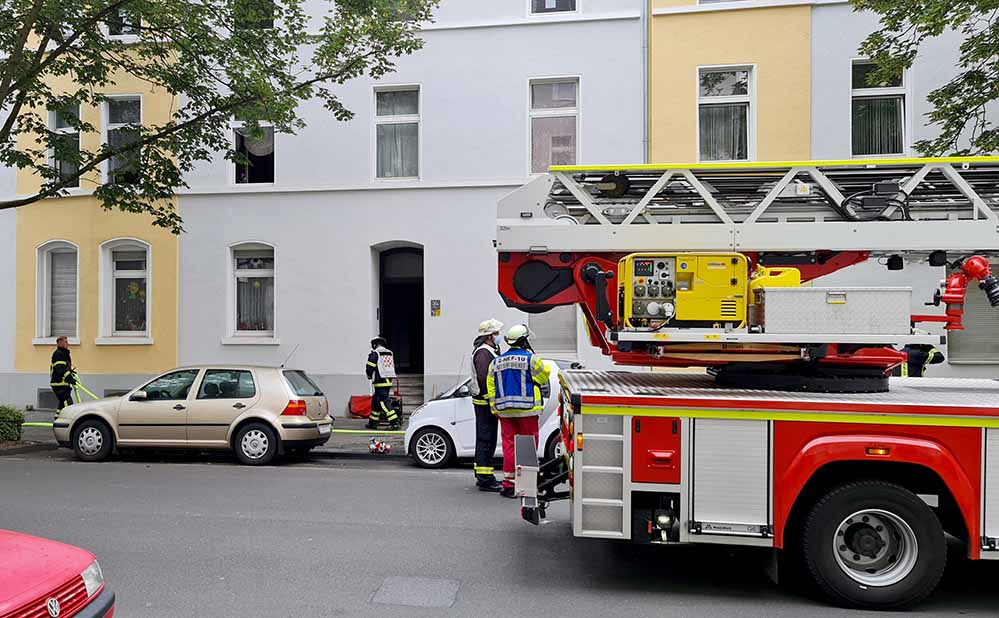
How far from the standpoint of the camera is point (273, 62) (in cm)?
1241

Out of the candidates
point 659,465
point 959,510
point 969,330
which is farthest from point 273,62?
point 969,330

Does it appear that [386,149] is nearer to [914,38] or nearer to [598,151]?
[598,151]

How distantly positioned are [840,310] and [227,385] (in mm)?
8669

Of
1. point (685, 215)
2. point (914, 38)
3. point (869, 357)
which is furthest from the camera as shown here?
point (914, 38)

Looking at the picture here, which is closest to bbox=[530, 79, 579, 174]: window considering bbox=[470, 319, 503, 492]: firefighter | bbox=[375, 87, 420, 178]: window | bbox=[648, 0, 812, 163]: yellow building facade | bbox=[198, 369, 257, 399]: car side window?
bbox=[648, 0, 812, 163]: yellow building facade

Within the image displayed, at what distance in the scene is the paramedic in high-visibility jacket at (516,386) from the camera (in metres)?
8.16

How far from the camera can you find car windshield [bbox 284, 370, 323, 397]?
11.6 m

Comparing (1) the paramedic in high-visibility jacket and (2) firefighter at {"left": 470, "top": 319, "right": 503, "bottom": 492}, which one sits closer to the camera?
(1) the paramedic in high-visibility jacket

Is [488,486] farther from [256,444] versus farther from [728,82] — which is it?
[728,82]

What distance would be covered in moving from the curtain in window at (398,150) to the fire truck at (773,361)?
10475 mm

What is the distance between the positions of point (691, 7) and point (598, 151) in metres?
3.14

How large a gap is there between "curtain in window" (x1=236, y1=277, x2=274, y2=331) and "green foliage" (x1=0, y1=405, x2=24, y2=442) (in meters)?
4.63

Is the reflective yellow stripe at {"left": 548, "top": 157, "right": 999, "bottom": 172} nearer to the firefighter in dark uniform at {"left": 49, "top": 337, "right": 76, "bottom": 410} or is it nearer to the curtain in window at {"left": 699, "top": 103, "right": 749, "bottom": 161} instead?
the curtain in window at {"left": 699, "top": 103, "right": 749, "bottom": 161}

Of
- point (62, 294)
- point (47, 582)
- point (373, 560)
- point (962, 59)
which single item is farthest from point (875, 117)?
point (62, 294)
